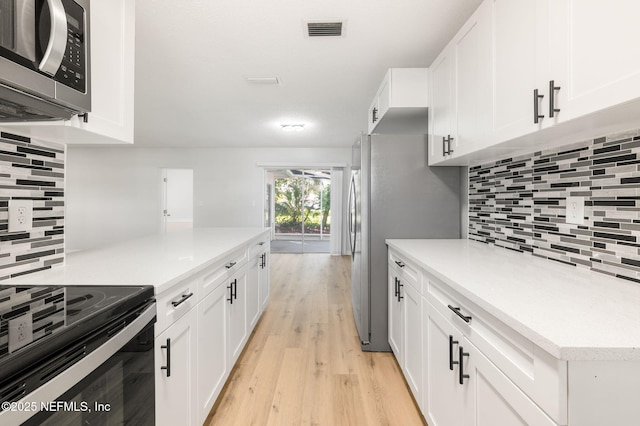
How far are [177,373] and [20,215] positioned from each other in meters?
0.88

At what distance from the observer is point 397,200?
2.38 meters

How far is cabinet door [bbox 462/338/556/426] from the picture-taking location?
741 mm

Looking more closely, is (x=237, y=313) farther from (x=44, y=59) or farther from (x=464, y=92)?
(x=464, y=92)

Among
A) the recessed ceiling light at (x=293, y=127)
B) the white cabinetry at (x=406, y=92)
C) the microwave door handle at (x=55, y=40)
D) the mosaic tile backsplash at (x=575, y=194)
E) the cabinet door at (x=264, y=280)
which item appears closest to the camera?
the microwave door handle at (x=55, y=40)

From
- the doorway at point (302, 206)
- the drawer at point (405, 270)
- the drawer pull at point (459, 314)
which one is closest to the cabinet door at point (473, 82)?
the drawer at point (405, 270)

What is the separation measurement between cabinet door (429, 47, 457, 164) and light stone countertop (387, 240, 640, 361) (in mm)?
785

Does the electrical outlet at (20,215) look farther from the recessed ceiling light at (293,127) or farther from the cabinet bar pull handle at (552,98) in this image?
the recessed ceiling light at (293,127)

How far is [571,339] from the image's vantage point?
656 mm

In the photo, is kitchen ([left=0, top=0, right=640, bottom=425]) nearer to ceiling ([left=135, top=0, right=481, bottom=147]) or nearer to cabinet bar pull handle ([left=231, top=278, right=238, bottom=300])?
ceiling ([left=135, top=0, right=481, bottom=147])

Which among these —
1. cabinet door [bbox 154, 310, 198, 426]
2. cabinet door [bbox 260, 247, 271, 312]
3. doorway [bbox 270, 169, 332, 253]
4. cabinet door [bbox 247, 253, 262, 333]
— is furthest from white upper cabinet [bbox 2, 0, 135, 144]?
doorway [bbox 270, 169, 332, 253]

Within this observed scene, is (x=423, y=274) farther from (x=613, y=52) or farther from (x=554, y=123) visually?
(x=613, y=52)

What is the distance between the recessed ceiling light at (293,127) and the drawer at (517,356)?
12.2ft

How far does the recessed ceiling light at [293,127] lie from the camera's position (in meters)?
4.48

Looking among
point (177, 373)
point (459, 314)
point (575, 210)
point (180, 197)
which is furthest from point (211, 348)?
point (180, 197)
